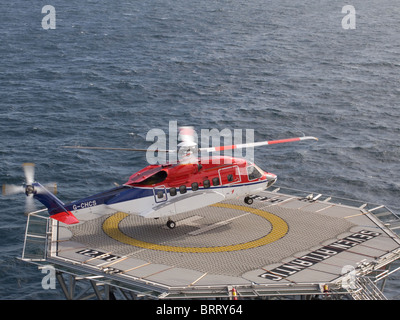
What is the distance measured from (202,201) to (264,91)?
56.7 metres

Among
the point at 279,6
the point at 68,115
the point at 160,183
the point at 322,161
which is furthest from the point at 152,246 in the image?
the point at 279,6

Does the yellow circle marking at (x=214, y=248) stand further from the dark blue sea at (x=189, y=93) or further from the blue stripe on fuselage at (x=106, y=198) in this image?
the dark blue sea at (x=189, y=93)

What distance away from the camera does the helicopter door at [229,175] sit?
127 feet

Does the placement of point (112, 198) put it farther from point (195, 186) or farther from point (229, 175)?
point (229, 175)

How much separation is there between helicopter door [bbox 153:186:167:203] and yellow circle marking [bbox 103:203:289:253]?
2525 millimetres

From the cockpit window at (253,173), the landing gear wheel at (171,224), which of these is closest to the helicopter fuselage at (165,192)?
the landing gear wheel at (171,224)

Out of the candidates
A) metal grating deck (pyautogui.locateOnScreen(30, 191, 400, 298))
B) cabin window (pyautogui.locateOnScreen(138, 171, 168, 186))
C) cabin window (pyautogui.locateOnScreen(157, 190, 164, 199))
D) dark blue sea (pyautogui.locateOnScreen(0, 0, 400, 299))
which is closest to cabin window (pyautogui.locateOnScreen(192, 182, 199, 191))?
cabin window (pyautogui.locateOnScreen(138, 171, 168, 186))

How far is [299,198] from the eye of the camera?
4484 cm

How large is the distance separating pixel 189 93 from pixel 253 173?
51899 mm

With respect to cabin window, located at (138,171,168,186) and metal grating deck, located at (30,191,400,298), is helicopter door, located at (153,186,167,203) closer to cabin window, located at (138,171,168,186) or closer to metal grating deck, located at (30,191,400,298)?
cabin window, located at (138,171,168,186)

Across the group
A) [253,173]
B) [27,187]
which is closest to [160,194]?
[253,173]

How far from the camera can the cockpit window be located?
39719mm

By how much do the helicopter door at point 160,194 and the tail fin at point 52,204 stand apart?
470 centimetres

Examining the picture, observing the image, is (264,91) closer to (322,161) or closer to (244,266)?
(322,161)
